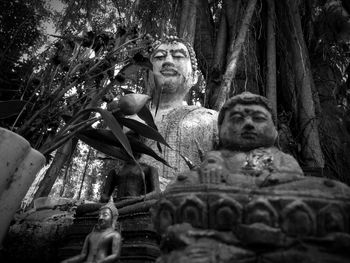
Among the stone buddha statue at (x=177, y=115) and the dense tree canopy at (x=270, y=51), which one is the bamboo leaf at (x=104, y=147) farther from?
the dense tree canopy at (x=270, y=51)

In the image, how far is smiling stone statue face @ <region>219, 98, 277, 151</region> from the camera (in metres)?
1.57

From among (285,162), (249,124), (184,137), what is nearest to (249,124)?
(249,124)

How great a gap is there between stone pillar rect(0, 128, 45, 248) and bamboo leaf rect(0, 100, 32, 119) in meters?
0.15

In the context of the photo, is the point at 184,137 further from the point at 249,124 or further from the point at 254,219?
the point at 254,219

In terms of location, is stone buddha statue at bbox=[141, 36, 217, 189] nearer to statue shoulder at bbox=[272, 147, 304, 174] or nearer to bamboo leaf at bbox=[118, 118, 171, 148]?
bamboo leaf at bbox=[118, 118, 171, 148]

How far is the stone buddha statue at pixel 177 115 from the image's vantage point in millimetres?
2969

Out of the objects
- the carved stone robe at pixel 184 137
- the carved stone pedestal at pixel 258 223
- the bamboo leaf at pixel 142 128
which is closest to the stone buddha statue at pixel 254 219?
the carved stone pedestal at pixel 258 223

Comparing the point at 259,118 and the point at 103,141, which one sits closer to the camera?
the point at 259,118

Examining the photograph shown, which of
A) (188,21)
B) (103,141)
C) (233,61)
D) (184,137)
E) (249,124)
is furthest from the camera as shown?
(188,21)

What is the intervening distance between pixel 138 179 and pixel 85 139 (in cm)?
71

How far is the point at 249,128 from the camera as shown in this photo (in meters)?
1.56

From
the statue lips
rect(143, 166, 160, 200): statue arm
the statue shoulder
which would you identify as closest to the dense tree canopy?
rect(143, 166, 160, 200): statue arm

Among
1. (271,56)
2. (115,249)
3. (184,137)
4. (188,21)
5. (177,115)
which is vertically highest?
(188,21)

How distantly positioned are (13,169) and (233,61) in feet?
9.04
